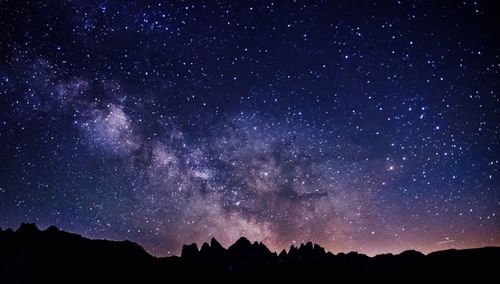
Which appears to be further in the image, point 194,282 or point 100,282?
point 194,282

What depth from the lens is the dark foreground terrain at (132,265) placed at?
132 feet

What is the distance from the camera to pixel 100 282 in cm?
4472

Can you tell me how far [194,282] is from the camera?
4862 cm

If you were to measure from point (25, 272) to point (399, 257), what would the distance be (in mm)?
69065

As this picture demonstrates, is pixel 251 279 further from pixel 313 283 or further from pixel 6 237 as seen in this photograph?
pixel 6 237

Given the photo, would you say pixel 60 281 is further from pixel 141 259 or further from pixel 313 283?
pixel 313 283

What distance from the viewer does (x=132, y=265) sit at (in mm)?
55062

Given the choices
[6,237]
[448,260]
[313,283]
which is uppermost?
[6,237]

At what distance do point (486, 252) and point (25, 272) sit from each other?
64844mm

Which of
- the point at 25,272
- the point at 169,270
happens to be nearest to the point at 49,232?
the point at 25,272

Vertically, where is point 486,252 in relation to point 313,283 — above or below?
above

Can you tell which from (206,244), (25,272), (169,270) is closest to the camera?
(25,272)

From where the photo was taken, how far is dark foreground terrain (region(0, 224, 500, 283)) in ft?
132

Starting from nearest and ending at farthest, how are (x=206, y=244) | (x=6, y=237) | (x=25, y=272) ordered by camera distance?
(x=25, y=272), (x=6, y=237), (x=206, y=244)
